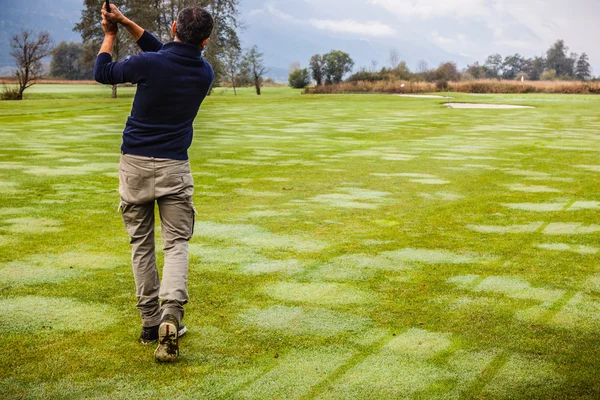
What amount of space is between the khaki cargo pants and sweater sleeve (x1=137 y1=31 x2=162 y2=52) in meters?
0.92

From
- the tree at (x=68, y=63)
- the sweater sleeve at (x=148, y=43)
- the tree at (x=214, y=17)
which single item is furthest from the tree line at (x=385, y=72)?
the sweater sleeve at (x=148, y=43)

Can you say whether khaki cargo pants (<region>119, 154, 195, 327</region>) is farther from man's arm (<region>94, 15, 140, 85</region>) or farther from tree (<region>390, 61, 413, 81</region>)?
tree (<region>390, 61, 413, 81</region>)

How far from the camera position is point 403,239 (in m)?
8.87

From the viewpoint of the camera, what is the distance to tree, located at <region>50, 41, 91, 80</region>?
148 m

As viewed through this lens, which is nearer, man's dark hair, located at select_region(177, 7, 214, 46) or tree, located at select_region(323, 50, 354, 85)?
man's dark hair, located at select_region(177, 7, 214, 46)

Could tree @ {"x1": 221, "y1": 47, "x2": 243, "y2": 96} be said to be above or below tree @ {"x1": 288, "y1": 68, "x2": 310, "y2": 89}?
above

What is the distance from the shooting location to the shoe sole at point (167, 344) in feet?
16.1

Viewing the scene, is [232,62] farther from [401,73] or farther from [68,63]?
[68,63]

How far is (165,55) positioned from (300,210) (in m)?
5.77

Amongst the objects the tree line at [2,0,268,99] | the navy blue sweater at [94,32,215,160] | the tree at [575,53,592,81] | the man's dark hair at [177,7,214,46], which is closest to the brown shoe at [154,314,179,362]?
the navy blue sweater at [94,32,215,160]

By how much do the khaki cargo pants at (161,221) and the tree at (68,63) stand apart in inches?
5694

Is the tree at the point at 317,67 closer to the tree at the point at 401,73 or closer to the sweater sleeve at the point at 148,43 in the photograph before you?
the tree at the point at 401,73

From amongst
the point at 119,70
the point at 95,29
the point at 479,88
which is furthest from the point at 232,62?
the point at 119,70

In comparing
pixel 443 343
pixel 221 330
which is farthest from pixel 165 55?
pixel 443 343
